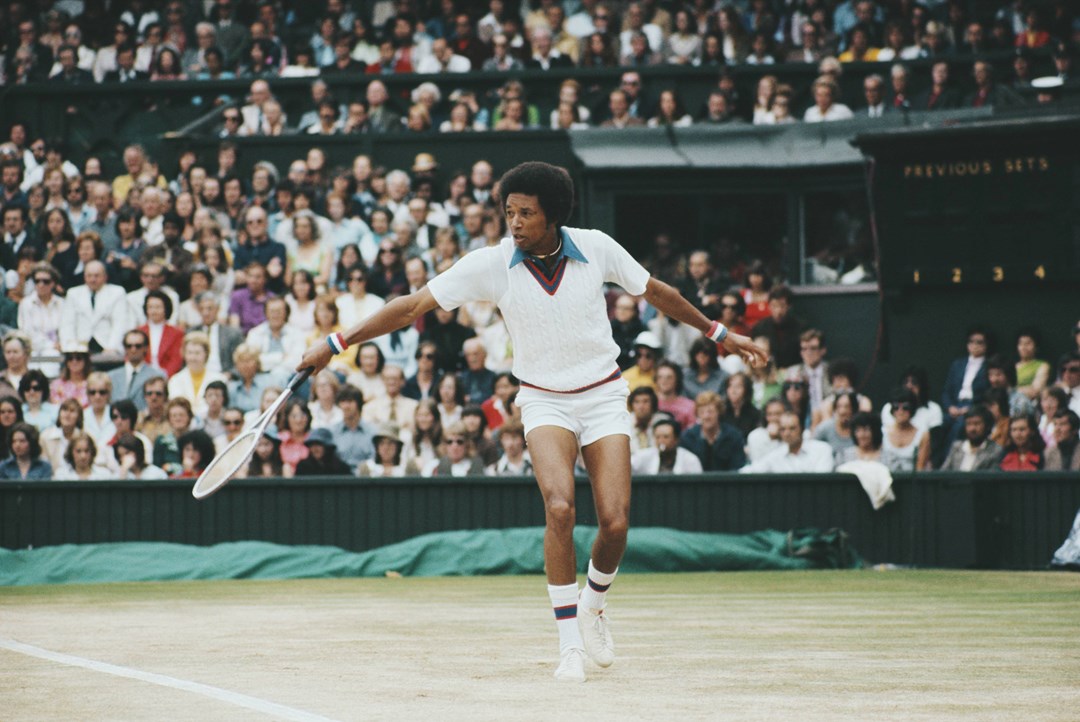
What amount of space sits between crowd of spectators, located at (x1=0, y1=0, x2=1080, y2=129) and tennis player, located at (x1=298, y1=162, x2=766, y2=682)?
12405 millimetres

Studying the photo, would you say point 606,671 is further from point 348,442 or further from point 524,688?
point 348,442

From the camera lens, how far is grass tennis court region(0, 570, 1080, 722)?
18.7 ft

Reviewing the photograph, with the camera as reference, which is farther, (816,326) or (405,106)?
(405,106)

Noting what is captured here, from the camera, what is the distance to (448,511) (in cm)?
1470

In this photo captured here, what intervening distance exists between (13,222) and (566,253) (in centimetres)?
1328

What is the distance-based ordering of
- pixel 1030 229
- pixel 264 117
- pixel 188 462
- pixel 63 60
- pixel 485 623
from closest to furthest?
pixel 485 623
pixel 188 462
pixel 1030 229
pixel 264 117
pixel 63 60

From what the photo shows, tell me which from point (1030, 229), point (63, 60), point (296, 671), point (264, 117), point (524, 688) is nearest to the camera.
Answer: point (524, 688)

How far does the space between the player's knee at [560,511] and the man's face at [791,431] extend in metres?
8.03

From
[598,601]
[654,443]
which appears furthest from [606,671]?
[654,443]

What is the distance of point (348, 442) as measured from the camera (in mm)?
15477

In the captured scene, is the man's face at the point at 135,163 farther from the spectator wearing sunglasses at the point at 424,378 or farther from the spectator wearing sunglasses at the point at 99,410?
the spectator wearing sunglasses at the point at 424,378

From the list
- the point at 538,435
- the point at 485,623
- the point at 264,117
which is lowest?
the point at 485,623

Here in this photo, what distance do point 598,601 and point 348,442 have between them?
8.40 meters

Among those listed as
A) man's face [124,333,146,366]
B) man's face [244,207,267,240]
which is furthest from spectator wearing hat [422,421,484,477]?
man's face [244,207,267,240]
